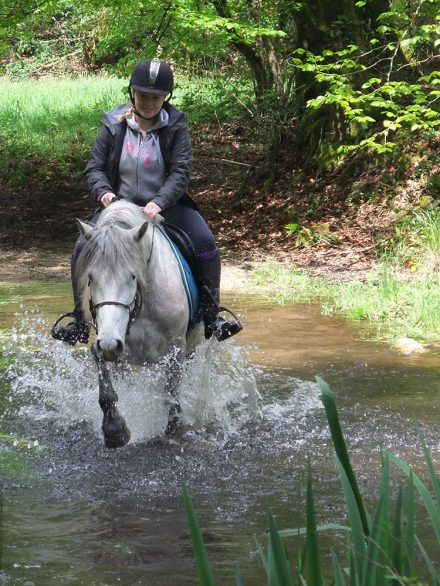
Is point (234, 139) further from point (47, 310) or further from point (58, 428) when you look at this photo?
point (58, 428)

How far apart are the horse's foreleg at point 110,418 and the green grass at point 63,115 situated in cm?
1271

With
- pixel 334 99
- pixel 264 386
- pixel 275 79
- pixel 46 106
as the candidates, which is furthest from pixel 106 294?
pixel 46 106

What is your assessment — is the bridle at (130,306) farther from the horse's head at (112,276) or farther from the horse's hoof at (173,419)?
the horse's hoof at (173,419)

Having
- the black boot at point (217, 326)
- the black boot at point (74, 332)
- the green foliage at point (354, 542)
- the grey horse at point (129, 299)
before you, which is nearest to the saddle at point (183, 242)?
the grey horse at point (129, 299)

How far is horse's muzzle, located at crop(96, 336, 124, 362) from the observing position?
4.52 metres

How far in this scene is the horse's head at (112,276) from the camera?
466cm

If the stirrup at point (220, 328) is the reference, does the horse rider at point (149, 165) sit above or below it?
above

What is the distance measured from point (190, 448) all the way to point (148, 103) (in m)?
2.10

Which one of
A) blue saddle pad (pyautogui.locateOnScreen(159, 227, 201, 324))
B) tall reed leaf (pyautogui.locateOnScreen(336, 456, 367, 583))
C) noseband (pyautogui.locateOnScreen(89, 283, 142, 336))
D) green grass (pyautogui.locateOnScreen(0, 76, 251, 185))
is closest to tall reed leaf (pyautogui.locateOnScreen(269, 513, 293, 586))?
tall reed leaf (pyautogui.locateOnScreen(336, 456, 367, 583))

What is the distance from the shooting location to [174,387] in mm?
5758

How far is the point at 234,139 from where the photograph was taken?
65.2 feet

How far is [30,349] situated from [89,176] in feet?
8.01

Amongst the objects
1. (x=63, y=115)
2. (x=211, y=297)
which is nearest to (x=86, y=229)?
(x=211, y=297)

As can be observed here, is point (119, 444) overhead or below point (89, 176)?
below
